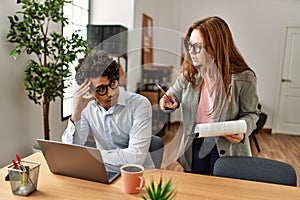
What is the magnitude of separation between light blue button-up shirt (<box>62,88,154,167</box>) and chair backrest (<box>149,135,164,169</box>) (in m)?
0.03

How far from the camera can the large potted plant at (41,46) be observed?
2.29 meters

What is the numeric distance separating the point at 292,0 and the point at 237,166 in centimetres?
505

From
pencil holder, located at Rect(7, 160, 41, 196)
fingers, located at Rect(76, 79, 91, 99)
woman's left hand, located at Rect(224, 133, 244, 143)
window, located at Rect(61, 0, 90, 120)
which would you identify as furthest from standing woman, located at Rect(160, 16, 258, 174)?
window, located at Rect(61, 0, 90, 120)

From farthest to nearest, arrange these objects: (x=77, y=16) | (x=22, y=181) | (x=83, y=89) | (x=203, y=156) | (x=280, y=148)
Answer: (x=280, y=148), (x=77, y=16), (x=203, y=156), (x=83, y=89), (x=22, y=181)

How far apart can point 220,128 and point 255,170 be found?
0.95 ft

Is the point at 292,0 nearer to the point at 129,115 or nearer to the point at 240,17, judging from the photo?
the point at 240,17

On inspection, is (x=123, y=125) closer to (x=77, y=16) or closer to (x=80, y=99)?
(x=80, y=99)

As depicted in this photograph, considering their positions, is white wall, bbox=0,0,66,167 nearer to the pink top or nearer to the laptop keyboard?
the laptop keyboard

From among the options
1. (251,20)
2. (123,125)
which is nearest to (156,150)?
(123,125)

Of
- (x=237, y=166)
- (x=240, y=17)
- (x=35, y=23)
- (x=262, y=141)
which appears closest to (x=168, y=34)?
(x=237, y=166)

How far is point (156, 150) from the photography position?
1.34 meters

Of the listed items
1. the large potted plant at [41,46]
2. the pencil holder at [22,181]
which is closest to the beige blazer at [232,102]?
the pencil holder at [22,181]

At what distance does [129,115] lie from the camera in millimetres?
1240

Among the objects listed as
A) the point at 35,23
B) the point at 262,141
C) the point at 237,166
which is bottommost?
the point at 262,141
